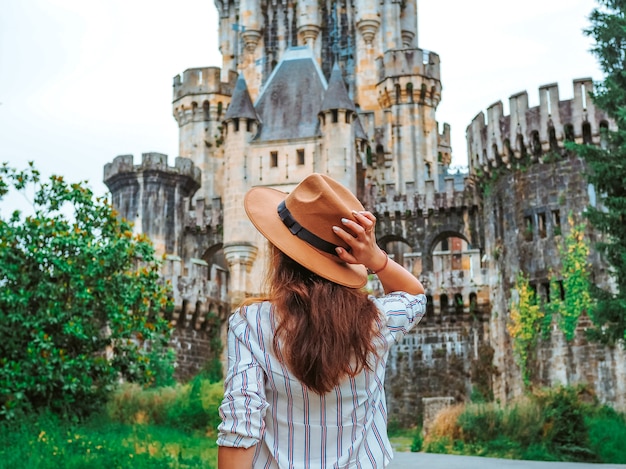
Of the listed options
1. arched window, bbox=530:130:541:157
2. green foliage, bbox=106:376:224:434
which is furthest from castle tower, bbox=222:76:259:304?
green foliage, bbox=106:376:224:434

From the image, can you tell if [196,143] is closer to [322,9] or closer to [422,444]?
[322,9]

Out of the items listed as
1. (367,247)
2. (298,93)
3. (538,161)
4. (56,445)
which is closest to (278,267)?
(367,247)

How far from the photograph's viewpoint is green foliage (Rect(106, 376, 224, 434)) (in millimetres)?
19375

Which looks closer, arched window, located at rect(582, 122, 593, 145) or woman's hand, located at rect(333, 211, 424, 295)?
woman's hand, located at rect(333, 211, 424, 295)

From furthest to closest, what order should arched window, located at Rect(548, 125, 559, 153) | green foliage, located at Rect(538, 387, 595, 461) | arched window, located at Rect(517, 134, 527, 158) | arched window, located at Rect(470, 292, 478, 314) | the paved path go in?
arched window, located at Rect(470, 292, 478, 314)
arched window, located at Rect(517, 134, 527, 158)
arched window, located at Rect(548, 125, 559, 153)
green foliage, located at Rect(538, 387, 595, 461)
the paved path

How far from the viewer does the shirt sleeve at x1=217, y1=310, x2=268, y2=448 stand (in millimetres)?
2844

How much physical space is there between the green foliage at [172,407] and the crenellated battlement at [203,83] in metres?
22.4

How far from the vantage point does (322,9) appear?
144 feet

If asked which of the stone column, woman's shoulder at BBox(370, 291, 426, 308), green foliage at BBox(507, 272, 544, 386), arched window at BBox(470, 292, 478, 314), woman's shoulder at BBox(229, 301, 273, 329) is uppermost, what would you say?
the stone column

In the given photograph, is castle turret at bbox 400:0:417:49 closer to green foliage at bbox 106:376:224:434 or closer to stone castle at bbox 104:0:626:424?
stone castle at bbox 104:0:626:424

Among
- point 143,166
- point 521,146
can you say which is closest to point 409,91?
point 521,146

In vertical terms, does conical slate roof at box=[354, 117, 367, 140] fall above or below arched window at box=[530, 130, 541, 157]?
above

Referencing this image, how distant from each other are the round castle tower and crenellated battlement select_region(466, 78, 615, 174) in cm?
3

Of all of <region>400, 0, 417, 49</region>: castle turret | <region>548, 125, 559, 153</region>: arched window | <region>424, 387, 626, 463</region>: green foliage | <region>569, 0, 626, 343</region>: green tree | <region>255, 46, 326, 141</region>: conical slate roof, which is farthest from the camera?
<region>400, 0, 417, 49</region>: castle turret
